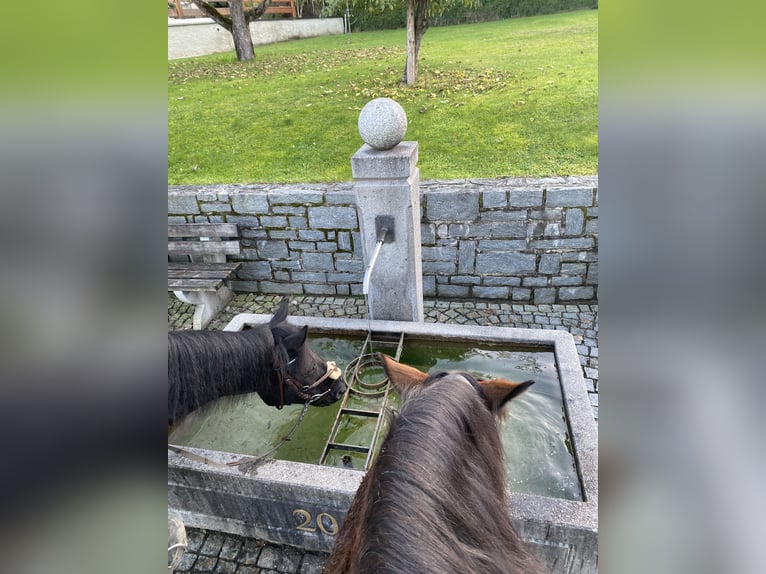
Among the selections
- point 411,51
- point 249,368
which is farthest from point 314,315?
point 411,51

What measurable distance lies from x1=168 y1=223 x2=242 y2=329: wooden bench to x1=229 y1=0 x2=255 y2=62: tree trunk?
8218 millimetres

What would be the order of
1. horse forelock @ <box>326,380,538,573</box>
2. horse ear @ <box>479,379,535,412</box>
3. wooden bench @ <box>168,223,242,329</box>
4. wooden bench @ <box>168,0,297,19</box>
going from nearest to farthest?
1. horse forelock @ <box>326,380,538,573</box>
2. horse ear @ <box>479,379,535,412</box>
3. wooden bench @ <box>168,223,242,329</box>
4. wooden bench @ <box>168,0,297,19</box>

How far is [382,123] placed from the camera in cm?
358

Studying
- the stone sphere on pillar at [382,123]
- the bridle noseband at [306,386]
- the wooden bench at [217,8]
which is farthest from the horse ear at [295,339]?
the wooden bench at [217,8]

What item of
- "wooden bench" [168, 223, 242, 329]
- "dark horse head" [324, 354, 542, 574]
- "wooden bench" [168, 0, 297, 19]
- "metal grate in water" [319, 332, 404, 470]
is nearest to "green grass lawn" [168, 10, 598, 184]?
"wooden bench" [168, 223, 242, 329]

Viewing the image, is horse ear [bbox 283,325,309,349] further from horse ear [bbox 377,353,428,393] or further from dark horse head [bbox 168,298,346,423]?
horse ear [bbox 377,353,428,393]

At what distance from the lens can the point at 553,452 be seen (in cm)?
302

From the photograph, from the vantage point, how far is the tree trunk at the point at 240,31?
1147cm

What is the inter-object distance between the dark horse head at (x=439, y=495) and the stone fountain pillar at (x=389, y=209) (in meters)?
1.80

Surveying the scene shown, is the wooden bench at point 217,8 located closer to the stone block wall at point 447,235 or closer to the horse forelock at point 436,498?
the stone block wall at point 447,235

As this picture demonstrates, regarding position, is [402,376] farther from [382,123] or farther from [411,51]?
[411,51]

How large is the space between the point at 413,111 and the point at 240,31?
284 inches

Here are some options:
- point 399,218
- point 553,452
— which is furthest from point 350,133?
point 553,452

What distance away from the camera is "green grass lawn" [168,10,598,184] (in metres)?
6.19
